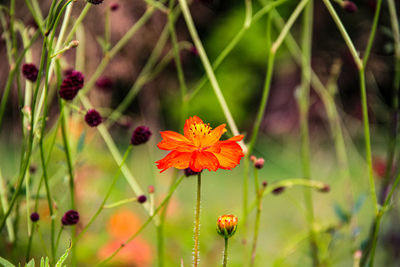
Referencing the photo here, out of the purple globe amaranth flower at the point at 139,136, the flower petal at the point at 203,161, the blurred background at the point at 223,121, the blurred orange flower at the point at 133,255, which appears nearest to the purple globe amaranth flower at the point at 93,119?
the purple globe amaranth flower at the point at 139,136

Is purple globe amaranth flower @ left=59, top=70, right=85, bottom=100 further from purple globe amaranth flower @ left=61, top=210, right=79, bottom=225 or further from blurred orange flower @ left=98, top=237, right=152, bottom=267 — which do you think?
blurred orange flower @ left=98, top=237, right=152, bottom=267

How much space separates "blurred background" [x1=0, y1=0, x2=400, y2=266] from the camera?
1.20 m

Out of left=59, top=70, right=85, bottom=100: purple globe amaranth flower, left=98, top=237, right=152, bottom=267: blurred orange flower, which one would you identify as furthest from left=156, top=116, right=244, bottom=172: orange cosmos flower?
left=98, top=237, right=152, bottom=267: blurred orange flower

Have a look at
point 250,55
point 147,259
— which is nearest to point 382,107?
point 147,259

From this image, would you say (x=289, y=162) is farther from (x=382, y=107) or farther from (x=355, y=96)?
(x=382, y=107)

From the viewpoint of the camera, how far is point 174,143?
41cm

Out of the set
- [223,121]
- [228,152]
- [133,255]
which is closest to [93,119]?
[228,152]

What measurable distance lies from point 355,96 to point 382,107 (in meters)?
3.33

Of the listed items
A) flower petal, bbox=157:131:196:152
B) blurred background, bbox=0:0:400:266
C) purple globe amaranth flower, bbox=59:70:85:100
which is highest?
purple globe amaranth flower, bbox=59:70:85:100

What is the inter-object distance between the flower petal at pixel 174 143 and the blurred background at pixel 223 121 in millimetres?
361

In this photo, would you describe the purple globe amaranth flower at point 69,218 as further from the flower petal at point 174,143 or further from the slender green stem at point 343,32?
the slender green stem at point 343,32

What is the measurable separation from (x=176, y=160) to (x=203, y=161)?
0.02m

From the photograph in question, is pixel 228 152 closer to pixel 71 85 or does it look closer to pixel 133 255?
pixel 71 85

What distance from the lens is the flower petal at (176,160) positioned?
39cm
